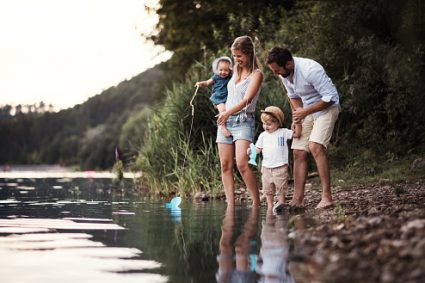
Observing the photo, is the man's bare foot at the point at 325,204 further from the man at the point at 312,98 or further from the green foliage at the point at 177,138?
the green foliage at the point at 177,138

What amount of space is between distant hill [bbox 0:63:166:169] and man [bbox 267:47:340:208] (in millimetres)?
51506

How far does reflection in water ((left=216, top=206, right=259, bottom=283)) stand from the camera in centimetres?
454

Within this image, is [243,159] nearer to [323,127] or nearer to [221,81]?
Result: [323,127]

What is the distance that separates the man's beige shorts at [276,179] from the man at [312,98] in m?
0.27

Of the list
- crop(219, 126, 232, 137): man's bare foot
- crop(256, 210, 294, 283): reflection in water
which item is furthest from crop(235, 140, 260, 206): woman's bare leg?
crop(256, 210, 294, 283): reflection in water

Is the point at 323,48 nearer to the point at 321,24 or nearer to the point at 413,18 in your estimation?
the point at 321,24

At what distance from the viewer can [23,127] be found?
9788 centimetres

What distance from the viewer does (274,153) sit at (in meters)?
9.73

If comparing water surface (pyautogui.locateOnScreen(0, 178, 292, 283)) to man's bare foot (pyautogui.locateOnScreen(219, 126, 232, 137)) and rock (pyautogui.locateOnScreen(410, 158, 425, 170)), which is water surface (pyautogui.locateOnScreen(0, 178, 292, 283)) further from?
rock (pyautogui.locateOnScreen(410, 158, 425, 170))

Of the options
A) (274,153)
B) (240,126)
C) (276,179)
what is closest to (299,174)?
(276,179)

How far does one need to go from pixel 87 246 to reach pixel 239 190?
8324 millimetres

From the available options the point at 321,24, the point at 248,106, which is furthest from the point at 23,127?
the point at 248,106

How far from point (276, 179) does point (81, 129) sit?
3744 inches

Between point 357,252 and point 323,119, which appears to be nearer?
point 357,252
